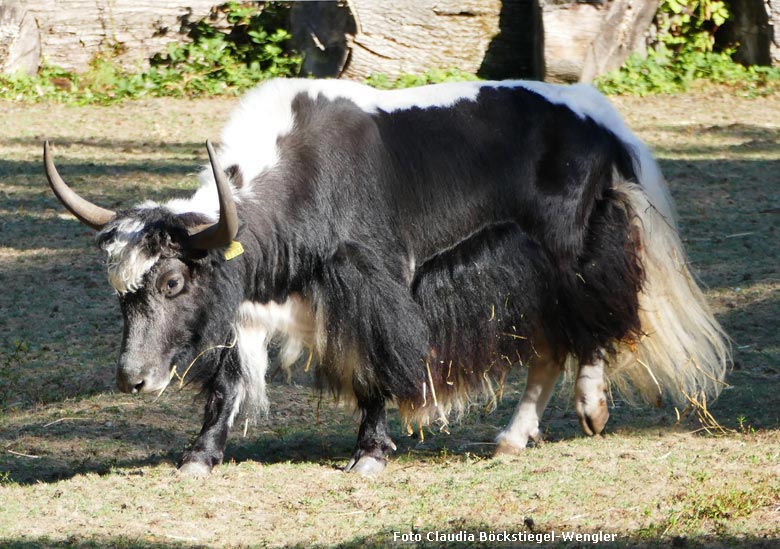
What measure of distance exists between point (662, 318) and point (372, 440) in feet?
4.89

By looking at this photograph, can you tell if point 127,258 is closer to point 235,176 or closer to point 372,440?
point 235,176

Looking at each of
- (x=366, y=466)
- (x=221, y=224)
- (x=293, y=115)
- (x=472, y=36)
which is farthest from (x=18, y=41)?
(x=366, y=466)

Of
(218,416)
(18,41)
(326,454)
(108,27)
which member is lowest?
(326,454)

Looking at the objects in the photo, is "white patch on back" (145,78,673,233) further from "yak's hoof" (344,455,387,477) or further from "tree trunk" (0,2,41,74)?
"tree trunk" (0,2,41,74)

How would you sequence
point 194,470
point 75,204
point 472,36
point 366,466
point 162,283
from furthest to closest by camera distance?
1. point 472,36
2. point 366,466
3. point 194,470
4. point 75,204
5. point 162,283

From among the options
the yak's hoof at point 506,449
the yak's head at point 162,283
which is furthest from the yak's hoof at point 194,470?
the yak's hoof at point 506,449

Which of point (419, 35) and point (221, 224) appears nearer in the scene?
point (221, 224)

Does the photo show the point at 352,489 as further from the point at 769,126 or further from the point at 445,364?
the point at 769,126

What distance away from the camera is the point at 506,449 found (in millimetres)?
5102

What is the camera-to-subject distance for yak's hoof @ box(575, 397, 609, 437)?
5.12 m

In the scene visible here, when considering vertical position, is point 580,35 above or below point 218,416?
above

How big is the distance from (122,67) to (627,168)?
7796 millimetres

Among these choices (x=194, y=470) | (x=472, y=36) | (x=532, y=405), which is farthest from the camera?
(x=472, y=36)

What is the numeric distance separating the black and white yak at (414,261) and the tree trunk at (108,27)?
7.19m
